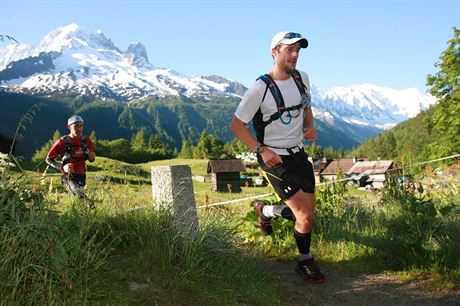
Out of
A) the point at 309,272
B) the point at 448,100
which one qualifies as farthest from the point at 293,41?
the point at 448,100

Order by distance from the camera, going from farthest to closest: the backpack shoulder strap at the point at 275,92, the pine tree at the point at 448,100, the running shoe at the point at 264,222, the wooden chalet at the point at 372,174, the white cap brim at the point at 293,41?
the pine tree at the point at 448,100 < the wooden chalet at the point at 372,174 < the running shoe at the point at 264,222 < the backpack shoulder strap at the point at 275,92 < the white cap brim at the point at 293,41

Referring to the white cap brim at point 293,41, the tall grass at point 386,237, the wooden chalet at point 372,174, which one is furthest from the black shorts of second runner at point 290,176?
the wooden chalet at point 372,174

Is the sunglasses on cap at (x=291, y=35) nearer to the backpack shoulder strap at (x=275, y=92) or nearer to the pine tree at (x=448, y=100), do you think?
the backpack shoulder strap at (x=275, y=92)

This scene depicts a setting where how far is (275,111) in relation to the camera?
5129mm

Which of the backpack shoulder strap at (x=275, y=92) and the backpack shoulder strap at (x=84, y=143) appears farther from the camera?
the backpack shoulder strap at (x=84, y=143)

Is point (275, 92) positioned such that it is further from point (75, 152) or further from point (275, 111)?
point (75, 152)

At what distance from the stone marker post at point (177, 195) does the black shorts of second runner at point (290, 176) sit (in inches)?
36.9

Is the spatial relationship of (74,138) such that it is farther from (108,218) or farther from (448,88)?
(448,88)

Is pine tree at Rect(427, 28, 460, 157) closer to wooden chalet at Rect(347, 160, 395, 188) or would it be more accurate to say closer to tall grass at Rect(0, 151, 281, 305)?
wooden chalet at Rect(347, 160, 395, 188)

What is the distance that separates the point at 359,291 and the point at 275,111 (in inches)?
92.1

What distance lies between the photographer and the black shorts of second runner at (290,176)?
5184 mm

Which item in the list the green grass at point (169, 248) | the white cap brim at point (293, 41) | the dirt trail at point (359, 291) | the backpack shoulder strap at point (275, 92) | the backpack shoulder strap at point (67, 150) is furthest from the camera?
the backpack shoulder strap at point (67, 150)


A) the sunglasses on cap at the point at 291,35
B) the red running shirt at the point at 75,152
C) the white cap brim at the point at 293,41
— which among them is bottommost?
the red running shirt at the point at 75,152

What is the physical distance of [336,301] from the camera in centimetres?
492
